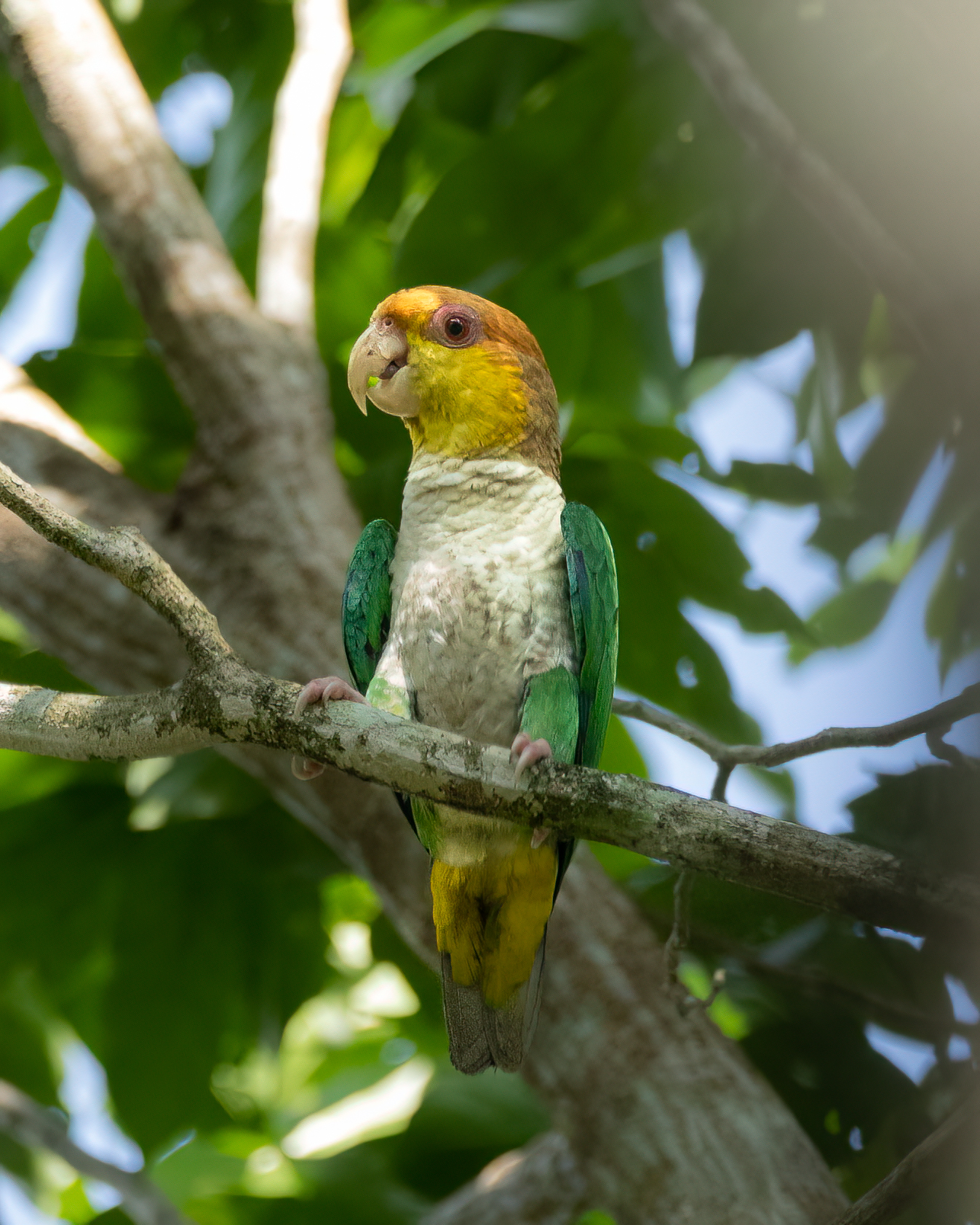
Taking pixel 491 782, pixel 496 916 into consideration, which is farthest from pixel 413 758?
pixel 496 916

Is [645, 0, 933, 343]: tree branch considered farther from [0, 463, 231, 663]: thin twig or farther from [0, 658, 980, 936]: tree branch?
[0, 463, 231, 663]: thin twig

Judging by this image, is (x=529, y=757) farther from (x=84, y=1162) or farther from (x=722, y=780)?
(x=84, y=1162)

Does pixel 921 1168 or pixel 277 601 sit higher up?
pixel 921 1168

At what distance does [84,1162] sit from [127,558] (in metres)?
2.07

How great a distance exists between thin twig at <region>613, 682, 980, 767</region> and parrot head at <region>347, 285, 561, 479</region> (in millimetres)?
529

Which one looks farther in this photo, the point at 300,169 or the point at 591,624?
the point at 300,169

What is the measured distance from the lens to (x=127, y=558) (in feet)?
4.42

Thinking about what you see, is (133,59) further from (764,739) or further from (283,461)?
(764,739)

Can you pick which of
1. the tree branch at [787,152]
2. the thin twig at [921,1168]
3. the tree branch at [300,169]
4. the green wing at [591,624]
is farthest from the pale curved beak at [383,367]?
the thin twig at [921,1168]

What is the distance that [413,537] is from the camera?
1.82 meters

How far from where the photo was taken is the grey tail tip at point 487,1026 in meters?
1.52

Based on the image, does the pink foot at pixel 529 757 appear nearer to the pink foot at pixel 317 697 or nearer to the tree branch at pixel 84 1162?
the pink foot at pixel 317 697

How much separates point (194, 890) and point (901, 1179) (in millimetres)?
2401

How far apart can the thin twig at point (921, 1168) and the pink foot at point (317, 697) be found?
2.92 ft
